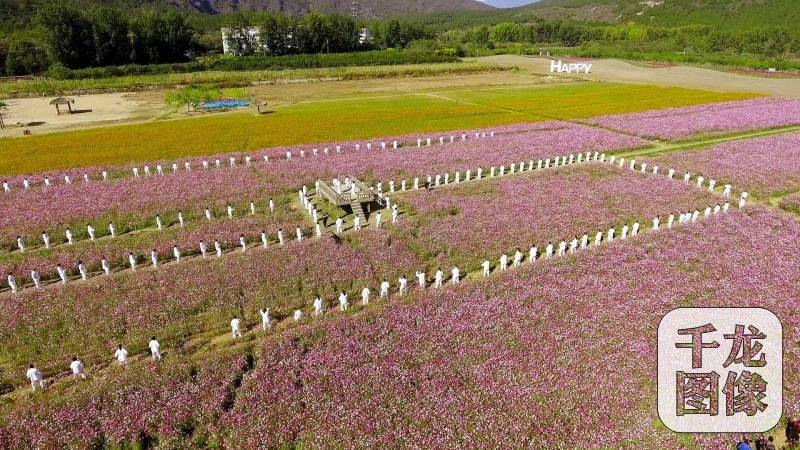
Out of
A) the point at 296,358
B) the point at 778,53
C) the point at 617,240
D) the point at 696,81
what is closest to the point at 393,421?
the point at 296,358

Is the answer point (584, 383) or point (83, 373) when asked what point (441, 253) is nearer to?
point (584, 383)

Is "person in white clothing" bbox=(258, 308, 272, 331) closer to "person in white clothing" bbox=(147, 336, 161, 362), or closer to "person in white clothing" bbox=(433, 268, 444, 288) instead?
"person in white clothing" bbox=(147, 336, 161, 362)

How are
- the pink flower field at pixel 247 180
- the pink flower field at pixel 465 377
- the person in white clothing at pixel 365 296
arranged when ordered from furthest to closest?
the pink flower field at pixel 247 180, the person in white clothing at pixel 365 296, the pink flower field at pixel 465 377

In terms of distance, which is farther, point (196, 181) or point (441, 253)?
point (196, 181)

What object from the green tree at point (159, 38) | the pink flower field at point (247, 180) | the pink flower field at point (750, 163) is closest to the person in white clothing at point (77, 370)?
the pink flower field at point (247, 180)

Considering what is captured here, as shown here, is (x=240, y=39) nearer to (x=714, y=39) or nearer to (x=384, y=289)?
(x=384, y=289)

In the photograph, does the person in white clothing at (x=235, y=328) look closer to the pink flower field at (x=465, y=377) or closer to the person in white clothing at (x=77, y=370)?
the pink flower field at (x=465, y=377)

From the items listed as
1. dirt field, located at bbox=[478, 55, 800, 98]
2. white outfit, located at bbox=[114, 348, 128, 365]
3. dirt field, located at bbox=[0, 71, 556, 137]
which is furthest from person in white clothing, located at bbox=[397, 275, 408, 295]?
dirt field, located at bbox=[478, 55, 800, 98]
